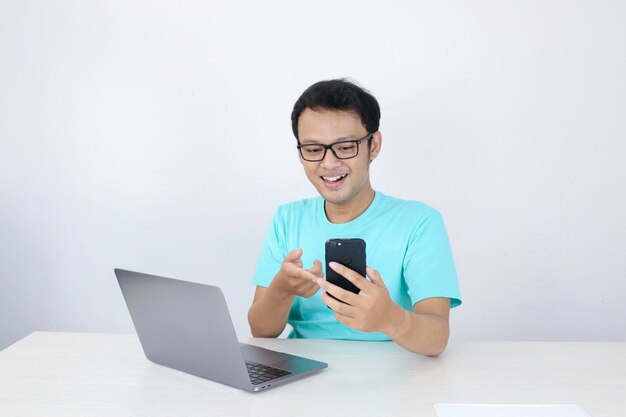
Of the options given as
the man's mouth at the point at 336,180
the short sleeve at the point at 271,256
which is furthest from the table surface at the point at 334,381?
the man's mouth at the point at 336,180

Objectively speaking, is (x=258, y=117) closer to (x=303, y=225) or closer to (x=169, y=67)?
(x=169, y=67)

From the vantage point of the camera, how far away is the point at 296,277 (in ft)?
5.35

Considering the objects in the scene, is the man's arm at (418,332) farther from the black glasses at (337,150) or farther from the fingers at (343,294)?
the black glasses at (337,150)

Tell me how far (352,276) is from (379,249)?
0.57 m

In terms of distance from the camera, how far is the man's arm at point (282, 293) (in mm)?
1601

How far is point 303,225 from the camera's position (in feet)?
6.67

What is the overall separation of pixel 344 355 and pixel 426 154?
4.66ft

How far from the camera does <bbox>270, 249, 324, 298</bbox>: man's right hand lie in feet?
5.17

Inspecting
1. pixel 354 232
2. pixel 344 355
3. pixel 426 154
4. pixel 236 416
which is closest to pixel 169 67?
pixel 426 154

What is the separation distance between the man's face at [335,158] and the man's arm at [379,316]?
1.50 feet

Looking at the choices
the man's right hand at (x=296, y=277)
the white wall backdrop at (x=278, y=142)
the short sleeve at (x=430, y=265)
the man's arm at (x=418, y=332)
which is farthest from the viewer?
the white wall backdrop at (x=278, y=142)

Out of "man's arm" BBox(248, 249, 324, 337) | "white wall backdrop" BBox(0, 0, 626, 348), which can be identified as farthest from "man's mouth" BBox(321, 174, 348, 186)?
"white wall backdrop" BBox(0, 0, 626, 348)

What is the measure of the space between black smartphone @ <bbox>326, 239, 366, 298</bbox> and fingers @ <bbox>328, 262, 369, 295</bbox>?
4 centimetres

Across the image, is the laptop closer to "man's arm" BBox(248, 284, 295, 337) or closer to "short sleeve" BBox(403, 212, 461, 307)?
"man's arm" BBox(248, 284, 295, 337)
